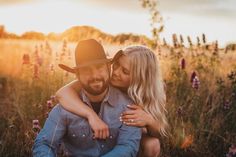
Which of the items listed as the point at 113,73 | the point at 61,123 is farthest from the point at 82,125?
the point at 113,73

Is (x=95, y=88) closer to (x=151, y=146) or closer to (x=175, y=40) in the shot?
(x=151, y=146)

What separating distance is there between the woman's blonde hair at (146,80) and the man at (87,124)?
0.75 feet

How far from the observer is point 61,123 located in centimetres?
434

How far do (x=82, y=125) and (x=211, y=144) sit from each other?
249 cm

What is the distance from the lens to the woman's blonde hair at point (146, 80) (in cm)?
473

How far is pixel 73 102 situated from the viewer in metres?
4.43

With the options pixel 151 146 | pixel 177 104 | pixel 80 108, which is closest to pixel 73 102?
pixel 80 108

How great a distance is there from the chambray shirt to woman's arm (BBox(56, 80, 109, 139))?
2.0 inches

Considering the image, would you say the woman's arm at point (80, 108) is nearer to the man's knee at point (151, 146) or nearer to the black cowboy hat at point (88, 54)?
the black cowboy hat at point (88, 54)

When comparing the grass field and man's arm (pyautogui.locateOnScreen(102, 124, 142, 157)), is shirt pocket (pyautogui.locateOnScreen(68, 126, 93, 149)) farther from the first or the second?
the grass field

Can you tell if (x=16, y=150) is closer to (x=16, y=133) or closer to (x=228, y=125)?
(x=16, y=133)

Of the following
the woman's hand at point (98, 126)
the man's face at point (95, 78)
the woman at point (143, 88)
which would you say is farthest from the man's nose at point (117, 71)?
the woman's hand at point (98, 126)

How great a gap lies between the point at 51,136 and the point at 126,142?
56 cm

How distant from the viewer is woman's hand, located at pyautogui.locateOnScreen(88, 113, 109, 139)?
13.9 feet
